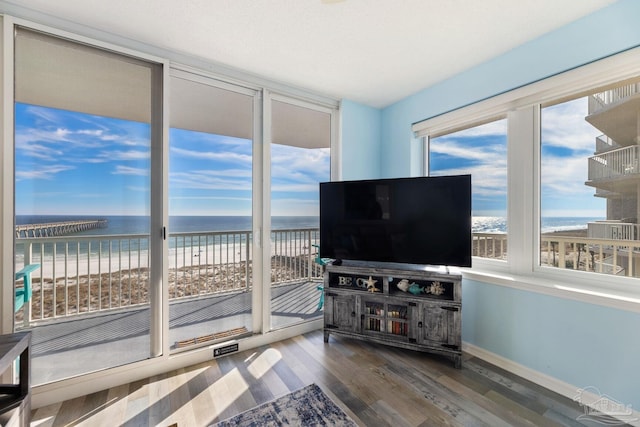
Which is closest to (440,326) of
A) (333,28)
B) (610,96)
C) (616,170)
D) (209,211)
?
(616,170)

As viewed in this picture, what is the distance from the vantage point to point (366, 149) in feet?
10.4

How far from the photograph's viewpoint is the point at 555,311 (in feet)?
6.09

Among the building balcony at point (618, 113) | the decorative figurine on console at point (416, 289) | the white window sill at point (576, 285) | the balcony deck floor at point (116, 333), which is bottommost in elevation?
the balcony deck floor at point (116, 333)

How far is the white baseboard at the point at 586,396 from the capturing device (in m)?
1.56

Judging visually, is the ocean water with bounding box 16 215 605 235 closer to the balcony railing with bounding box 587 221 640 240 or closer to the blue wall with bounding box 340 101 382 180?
the balcony railing with bounding box 587 221 640 240

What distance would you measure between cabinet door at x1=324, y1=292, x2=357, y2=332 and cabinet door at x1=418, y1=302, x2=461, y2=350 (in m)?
0.58

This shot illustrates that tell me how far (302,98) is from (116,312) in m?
2.48

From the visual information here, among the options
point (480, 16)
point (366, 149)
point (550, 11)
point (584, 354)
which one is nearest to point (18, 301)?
point (366, 149)

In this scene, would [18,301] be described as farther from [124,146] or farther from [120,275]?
[124,146]

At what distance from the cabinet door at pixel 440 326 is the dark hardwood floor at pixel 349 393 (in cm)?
18

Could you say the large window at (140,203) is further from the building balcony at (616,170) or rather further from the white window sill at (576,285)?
the building balcony at (616,170)

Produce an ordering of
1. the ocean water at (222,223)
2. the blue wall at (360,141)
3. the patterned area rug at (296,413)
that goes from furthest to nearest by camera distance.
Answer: the blue wall at (360,141) → the ocean water at (222,223) → the patterned area rug at (296,413)

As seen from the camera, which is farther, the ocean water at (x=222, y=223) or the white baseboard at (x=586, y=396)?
the ocean water at (x=222, y=223)

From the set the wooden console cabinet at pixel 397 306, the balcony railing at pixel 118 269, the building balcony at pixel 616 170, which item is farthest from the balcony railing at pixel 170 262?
the wooden console cabinet at pixel 397 306
